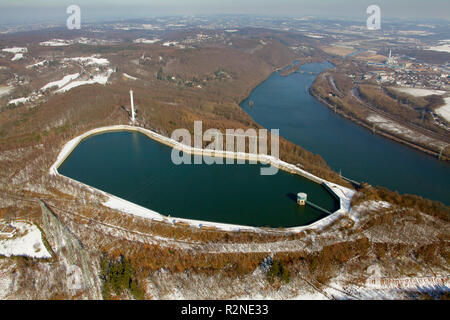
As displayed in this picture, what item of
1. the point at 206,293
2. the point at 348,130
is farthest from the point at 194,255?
the point at 348,130

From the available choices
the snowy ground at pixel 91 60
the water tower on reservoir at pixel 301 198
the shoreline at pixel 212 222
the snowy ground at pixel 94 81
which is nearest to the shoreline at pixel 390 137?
the shoreline at pixel 212 222

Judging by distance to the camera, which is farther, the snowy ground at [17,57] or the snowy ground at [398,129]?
the snowy ground at [17,57]

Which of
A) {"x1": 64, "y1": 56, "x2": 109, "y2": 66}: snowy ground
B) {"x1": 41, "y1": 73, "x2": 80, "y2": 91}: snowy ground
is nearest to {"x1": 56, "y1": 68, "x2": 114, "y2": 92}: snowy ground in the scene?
{"x1": 41, "y1": 73, "x2": 80, "y2": 91}: snowy ground

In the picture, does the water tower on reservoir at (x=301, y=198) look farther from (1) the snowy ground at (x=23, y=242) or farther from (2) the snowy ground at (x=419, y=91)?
(2) the snowy ground at (x=419, y=91)

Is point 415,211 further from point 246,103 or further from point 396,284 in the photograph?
point 246,103

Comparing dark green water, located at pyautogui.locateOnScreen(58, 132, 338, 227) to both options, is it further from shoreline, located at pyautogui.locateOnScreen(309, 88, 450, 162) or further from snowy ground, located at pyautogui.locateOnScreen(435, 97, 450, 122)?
snowy ground, located at pyautogui.locateOnScreen(435, 97, 450, 122)

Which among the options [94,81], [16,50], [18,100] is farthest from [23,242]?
[16,50]

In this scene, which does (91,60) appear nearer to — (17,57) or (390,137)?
(17,57)
